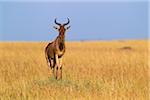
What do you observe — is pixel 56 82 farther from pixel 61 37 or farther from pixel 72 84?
pixel 61 37

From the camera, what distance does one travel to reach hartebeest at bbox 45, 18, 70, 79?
1014 centimetres

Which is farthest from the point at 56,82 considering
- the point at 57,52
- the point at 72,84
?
the point at 57,52

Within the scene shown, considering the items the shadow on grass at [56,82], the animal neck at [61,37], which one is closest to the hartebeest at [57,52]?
the animal neck at [61,37]

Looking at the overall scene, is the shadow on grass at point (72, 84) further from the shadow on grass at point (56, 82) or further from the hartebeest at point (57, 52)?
the hartebeest at point (57, 52)

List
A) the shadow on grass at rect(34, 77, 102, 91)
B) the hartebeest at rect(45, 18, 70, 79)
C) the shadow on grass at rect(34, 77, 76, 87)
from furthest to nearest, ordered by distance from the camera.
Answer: the hartebeest at rect(45, 18, 70, 79), the shadow on grass at rect(34, 77, 76, 87), the shadow on grass at rect(34, 77, 102, 91)

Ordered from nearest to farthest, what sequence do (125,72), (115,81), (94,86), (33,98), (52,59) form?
(33,98)
(94,86)
(115,81)
(52,59)
(125,72)

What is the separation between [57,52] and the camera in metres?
10.7

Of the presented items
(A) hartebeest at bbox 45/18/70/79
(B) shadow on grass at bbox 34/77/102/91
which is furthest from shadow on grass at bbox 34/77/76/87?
(A) hartebeest at bbox 45/18/70/79

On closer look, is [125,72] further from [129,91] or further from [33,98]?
[33,98]

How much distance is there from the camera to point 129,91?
8.91 meters

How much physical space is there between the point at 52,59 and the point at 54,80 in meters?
1.28

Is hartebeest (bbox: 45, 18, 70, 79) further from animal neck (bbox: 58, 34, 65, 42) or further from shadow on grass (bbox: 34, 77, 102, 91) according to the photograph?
shadow on grass (bbox: 34, 77, 102, 91)

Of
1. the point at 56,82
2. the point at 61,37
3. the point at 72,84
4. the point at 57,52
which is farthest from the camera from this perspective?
the point at 57,52

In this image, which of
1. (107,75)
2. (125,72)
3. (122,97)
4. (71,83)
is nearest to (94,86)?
(71,83)
